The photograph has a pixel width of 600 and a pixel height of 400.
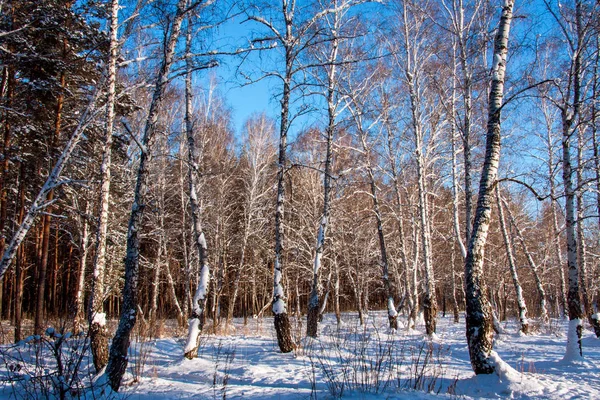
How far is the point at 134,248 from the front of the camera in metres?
5.07

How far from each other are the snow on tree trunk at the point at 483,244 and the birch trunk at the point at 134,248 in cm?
456

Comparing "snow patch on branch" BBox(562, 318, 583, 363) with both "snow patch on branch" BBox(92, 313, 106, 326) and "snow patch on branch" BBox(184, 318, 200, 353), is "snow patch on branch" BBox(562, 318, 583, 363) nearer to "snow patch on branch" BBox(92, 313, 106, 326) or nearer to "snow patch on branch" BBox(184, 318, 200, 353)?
"snow patch on branch" BBox(184, 318, 200, 353)

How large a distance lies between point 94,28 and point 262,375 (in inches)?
344

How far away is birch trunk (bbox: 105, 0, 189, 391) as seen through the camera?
190 inches

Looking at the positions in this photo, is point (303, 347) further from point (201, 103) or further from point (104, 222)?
point (201, 103)

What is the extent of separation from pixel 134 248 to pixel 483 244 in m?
4.91

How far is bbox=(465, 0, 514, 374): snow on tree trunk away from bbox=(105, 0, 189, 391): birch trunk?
15.0ft

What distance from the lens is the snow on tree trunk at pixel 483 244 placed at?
5020 millimetres

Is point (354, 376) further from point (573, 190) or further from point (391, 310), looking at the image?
point (391, 310)

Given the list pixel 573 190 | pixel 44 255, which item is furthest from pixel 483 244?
pixel 44 255

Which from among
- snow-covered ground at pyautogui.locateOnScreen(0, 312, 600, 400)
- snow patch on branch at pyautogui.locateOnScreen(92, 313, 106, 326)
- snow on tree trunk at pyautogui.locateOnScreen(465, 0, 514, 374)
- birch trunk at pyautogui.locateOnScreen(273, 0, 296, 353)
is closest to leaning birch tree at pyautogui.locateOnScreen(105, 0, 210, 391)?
snow-covered ground at pyautogui.locateOnScreen(0, 312, 600, 400)

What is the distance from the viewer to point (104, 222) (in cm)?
687

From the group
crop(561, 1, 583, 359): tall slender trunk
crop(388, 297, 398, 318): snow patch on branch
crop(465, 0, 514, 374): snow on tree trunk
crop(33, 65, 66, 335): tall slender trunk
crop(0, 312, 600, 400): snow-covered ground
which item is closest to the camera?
crop(0, 312, 600, 400): snow-covered ground

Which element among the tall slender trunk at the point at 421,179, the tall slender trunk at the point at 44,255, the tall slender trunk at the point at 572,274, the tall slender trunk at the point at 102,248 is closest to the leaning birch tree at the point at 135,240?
the tall slender trunk at the point at 102,248
